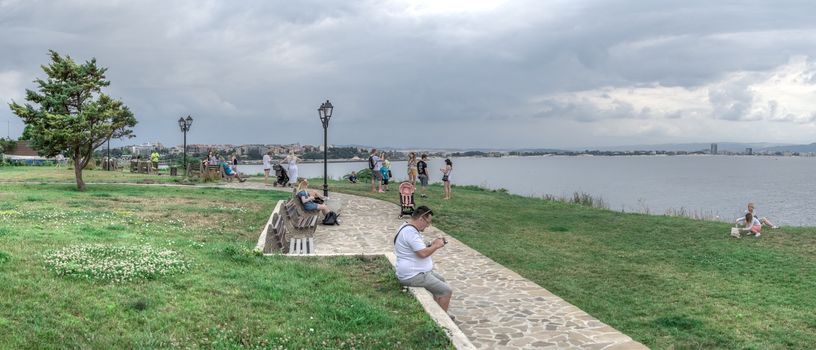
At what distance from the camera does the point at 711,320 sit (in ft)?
26.5

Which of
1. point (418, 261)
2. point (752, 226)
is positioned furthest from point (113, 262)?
point (752, 226)

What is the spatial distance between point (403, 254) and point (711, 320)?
4.29 meters

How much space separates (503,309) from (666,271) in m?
5.01

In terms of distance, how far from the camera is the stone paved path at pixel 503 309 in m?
6.70

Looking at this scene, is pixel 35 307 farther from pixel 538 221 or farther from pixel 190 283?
pixel 538 221

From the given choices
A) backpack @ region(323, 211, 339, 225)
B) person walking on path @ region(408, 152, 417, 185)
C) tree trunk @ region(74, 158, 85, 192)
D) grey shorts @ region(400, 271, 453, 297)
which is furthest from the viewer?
person walking on path @ region(408, 152, 417, 185)

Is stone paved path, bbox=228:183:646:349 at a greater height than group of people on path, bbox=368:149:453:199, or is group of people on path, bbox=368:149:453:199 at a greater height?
group of people on path, bbox=368:149:453:199

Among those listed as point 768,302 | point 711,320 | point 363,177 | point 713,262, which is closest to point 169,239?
point 711,320

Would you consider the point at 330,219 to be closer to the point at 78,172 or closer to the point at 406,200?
the point at 406,200

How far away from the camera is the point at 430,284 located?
7.45 meters

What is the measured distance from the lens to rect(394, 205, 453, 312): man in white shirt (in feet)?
24.4

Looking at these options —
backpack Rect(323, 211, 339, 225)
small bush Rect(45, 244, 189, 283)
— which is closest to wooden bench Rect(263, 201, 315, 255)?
small bush Rect(45, 244, 189, 283)

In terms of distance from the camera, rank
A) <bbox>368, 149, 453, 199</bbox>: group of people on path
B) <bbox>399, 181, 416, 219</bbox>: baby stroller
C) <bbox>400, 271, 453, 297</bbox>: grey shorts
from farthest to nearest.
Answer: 1. <bbox>368, 149, 453, 199</bbox>: group of people on path
2. <bbox>399, 181, 416, 219</bbox>: baby stroller
3. <bbox>400, 271, 453, 297</bbox>: grey shorts

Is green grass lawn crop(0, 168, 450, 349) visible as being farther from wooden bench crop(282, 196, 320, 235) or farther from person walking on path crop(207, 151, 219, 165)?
person walking on path crop(207, 151, 219, 165)
